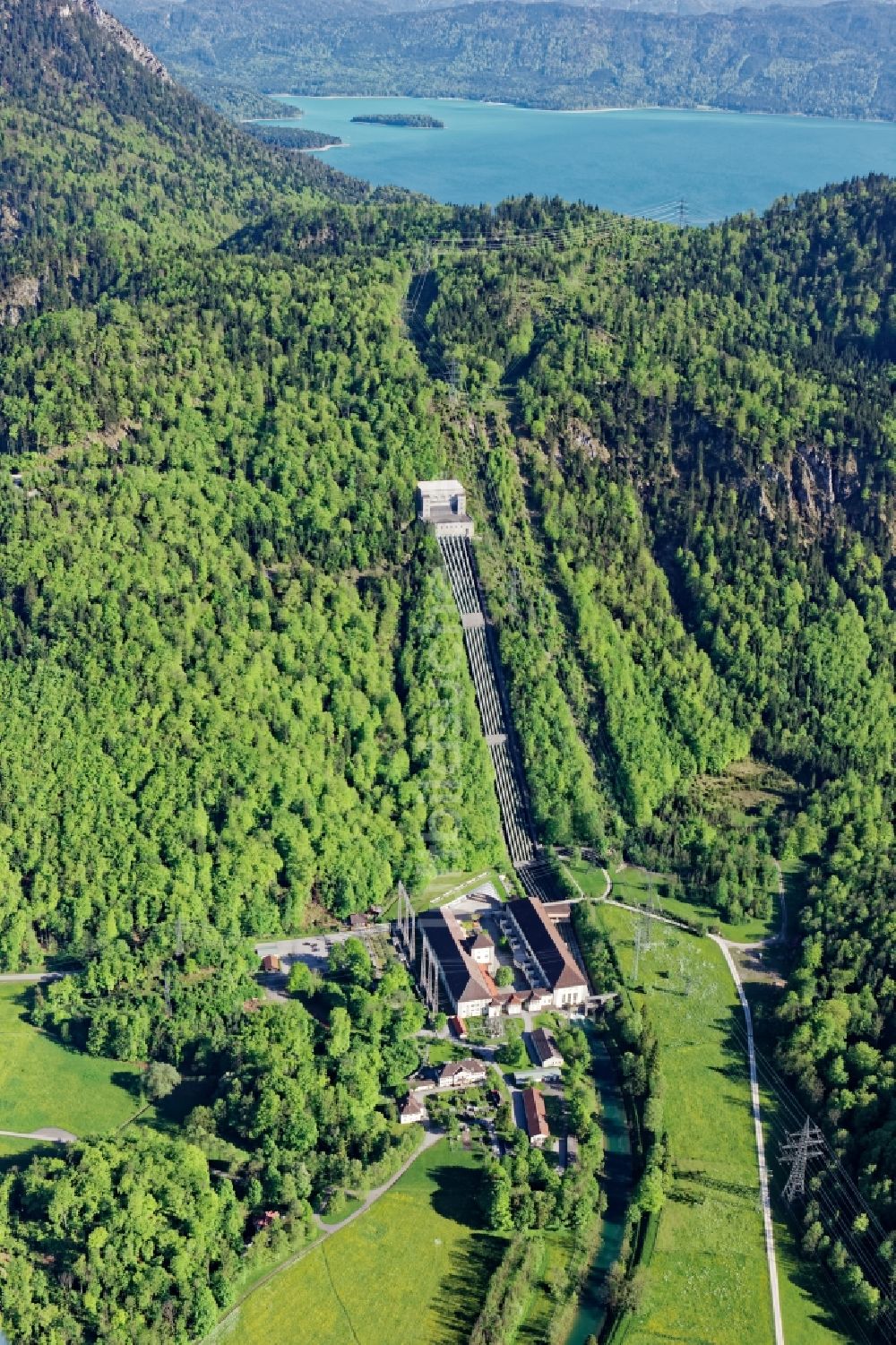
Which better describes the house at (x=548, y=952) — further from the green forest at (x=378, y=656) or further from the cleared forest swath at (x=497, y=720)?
the green forest at (x=378, y=656)

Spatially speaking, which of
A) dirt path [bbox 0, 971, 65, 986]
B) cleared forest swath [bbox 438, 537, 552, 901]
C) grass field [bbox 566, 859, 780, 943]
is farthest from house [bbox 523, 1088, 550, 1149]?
dirt path [bbox 0, 971, 65, 986]

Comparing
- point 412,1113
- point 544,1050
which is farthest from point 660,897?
point 412,1113

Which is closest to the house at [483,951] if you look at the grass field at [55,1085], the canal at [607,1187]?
the canal at [607,1187]

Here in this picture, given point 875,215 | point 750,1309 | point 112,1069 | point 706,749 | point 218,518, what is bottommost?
point 750,1309

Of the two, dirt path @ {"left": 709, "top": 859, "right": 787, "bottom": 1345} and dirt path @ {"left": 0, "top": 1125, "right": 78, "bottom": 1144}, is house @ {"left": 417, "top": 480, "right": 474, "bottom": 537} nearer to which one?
dirt path @ {"left": 709, "top": 859, "right": 787, "bottom": 1345}

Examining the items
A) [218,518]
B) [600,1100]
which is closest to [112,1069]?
[600,1100]

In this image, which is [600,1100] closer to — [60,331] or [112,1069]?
[112,1069]
